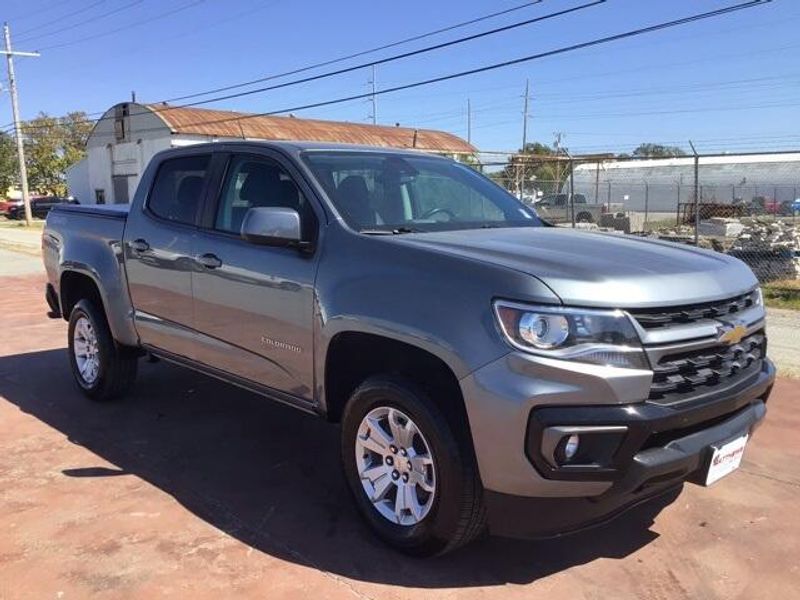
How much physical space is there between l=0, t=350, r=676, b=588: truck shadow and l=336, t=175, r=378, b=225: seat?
1.56 meters

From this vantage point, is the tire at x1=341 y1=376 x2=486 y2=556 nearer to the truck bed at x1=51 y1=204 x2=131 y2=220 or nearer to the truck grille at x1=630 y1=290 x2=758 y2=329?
the truck grille at x1=630 y1=290 x2=758 y2=329

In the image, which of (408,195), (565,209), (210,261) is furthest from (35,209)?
(408,195)

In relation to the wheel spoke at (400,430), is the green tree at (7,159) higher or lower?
higher

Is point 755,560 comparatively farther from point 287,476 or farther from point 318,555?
point 287,476

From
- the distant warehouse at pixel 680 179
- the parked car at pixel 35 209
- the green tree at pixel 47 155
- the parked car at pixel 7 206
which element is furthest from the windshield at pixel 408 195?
the green tree at pixel 47 155

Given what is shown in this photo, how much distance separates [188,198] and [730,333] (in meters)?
3.33

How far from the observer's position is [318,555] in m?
3.51

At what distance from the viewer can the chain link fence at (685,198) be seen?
1302 cm

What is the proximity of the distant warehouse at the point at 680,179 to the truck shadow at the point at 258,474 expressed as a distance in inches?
1658

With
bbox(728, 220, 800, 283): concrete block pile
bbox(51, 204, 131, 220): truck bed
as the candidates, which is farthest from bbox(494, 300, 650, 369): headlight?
bbox(728, 220, 800, 283): concrete block pile

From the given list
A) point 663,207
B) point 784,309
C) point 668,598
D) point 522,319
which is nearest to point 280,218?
point 522,319

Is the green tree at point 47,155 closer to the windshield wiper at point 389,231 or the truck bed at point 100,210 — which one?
the truck bed at point 100,210

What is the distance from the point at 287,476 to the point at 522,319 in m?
2.18

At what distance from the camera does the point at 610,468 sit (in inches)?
112
